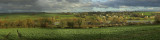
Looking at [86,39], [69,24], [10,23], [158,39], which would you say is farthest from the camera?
[10,23]

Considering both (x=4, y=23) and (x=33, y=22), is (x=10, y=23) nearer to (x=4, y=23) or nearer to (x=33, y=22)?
(x=4, y=23)

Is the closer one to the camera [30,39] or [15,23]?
[30,39]

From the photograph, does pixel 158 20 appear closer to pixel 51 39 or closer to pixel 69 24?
pixel 69 24

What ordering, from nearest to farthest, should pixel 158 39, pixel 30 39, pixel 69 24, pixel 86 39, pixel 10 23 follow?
1. pixel 158 39
2. pixel 86 39
3. pixel 30 39
4. pixel 69 24
5. pixel 10 23

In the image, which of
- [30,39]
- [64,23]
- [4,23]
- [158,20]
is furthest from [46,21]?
[158,20]

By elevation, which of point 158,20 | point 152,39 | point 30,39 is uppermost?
point 152,39

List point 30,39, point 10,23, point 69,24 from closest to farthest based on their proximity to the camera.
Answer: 1. point 30,39
2. point 69,24
3. point 10,23

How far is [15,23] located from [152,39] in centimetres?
9064

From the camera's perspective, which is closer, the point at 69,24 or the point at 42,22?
the point at 69,24

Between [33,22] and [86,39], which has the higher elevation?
[86,39]

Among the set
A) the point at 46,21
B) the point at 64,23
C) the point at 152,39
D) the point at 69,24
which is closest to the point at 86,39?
the point at 152,39

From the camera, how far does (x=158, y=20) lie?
91.6m

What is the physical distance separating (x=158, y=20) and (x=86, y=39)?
83.1 meters

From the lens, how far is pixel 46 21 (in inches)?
3516
